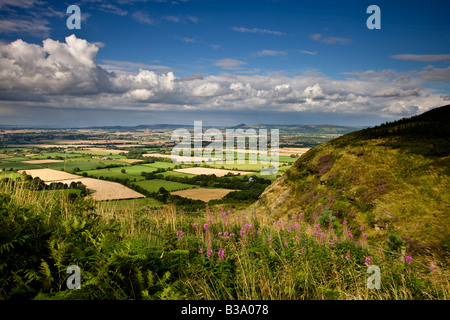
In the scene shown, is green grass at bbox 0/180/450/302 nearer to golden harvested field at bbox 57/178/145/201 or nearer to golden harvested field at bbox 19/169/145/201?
golden harvested field at bbox 57/178/145/201

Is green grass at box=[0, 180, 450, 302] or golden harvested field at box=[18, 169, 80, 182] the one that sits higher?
green grass at box=[0, 180, 450, 302]

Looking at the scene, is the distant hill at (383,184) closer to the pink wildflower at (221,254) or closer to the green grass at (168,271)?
the green grass at (168,271)

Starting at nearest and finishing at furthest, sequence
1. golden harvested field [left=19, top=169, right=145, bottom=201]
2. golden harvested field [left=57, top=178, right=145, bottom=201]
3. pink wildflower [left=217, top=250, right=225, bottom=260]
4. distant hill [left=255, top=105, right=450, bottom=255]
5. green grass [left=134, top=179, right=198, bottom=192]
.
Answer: pink wildflower [left=217, top=250, right=225, bottom=260] < distant hill [left=255, top=105, right=450, bottom=255] < golden harvested field [left=57, top=178, right=145, bottom=201] < golden harvested field [left=19, top=169, right=145, bottom=201] < green grass [left=134, top=179, right=198, bottom=192]

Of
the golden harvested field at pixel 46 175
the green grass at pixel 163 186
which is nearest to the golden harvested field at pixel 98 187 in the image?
the golden harvested field at pixel 46 175

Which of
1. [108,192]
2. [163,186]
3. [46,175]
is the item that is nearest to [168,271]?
[108,192]

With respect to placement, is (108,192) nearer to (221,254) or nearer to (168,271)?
(221,254)

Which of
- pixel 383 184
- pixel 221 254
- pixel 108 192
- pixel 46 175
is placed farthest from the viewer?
pixel 46 175

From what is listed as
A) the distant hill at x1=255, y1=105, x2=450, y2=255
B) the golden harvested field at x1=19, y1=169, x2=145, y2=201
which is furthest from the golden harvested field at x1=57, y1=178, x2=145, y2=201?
the distant hill at x1=255, y1=105, x2=450, y2=255

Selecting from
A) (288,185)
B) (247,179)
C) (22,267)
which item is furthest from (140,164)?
(22,267)
